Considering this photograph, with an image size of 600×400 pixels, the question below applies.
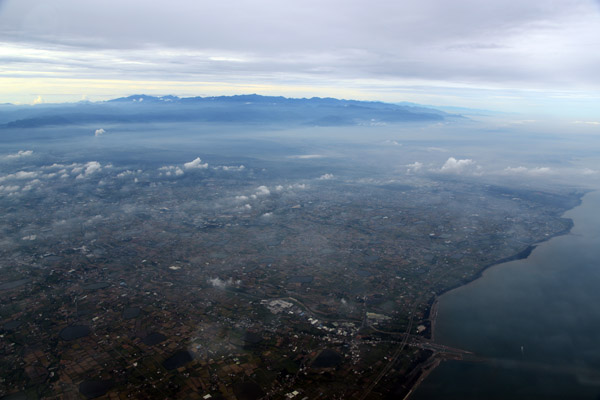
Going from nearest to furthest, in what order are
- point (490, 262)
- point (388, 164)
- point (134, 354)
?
point (134, 354) → point (490, 262) → point (388, 164)

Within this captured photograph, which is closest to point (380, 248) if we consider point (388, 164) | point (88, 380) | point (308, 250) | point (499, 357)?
point (308, 250)

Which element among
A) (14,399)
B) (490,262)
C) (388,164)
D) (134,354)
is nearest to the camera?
(14,399)

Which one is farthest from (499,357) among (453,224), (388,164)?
(388,164)

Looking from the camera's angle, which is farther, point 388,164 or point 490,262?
point 388,164

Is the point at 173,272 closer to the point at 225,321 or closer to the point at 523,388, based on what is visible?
the point at 225,321

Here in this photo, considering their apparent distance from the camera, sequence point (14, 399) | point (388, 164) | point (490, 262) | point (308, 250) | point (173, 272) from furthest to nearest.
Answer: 1. point (388, 164)
2. point (308, 250)
3. point (490, 262)
4. point (173, 272)
5. point (14, 399)

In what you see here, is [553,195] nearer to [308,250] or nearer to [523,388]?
[308,250]
